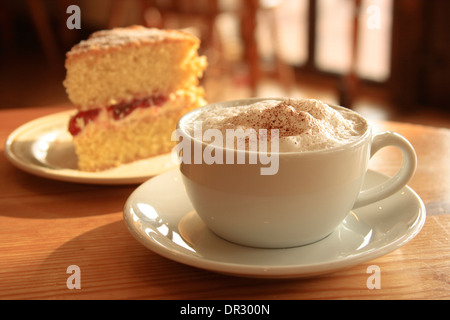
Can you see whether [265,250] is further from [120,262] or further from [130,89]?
[130,89]

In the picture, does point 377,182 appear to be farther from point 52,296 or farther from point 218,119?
point 52,296

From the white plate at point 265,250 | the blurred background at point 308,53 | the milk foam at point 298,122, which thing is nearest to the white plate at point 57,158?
the white plate at point 265,250

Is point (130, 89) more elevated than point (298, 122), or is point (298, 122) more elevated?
point (298, 122)

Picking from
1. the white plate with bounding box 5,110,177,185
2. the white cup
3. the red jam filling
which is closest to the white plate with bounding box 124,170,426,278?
the white cup

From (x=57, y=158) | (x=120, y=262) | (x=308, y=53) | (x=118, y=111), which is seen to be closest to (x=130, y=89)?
(x=118, y=111)

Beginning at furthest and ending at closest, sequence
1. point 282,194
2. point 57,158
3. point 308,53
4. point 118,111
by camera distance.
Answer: point 308,53
point 118,111
point 57,158
point 282,194

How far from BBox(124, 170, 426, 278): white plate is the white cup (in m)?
0.02

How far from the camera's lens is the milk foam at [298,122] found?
22.3 inches

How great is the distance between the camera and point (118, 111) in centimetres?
117

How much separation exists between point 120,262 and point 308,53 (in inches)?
131

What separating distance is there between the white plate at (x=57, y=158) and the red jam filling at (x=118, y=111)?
43 mm

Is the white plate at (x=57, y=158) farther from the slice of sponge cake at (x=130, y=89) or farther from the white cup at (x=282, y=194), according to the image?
the white cup at (x=282, y=194)

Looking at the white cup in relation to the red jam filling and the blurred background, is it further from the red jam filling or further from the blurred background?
the blurred background

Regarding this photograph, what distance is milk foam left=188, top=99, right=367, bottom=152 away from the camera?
0.57m
